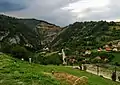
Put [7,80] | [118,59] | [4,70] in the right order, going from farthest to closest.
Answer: [118,59] < [4,70] < [7,80]

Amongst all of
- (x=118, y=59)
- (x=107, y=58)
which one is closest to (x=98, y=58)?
(x=107, y=58)

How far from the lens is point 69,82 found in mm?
26000

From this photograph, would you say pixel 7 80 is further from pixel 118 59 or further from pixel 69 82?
pixel 118 59

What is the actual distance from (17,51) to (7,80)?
139791 millimetres

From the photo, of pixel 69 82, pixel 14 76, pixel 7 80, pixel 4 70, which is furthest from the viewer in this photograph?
pixel 4 70

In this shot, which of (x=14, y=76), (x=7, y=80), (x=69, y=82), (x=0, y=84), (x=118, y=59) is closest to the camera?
(x=0, y=84)

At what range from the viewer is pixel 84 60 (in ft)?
600

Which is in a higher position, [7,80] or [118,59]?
[7,80]

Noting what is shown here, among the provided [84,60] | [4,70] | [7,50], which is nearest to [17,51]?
[7,50]

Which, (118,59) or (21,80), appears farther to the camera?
(118,59)

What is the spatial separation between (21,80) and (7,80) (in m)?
1.06

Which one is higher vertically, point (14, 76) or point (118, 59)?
point (14, 76)

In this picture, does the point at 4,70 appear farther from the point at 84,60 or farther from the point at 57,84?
the point at 84,60

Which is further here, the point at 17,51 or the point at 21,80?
the point at 17,51
